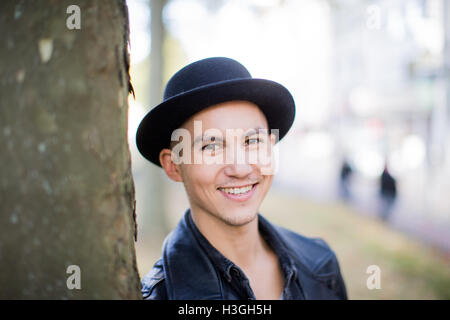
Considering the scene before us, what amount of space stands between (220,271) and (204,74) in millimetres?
1101

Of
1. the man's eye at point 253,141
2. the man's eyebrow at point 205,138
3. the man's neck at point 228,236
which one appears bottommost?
the man's neck at point 228,236

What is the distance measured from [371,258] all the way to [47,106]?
6.56 meters

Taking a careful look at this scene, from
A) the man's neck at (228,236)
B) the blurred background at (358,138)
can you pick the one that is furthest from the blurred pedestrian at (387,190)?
the man's neck at (228,236)

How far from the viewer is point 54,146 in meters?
1.00

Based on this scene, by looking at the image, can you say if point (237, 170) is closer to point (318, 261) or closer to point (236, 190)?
point (236, 190)

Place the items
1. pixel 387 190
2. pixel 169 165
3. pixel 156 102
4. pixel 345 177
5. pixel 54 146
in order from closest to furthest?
pixel 54 146 < pixel 169 165 < pixel 156 102 < pixel 387 190 < pixel 345 177

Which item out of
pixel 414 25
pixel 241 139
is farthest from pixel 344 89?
pixel 241 139

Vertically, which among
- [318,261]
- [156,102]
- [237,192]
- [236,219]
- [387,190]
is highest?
[156,102]

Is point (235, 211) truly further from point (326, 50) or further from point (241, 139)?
point (326, 50)

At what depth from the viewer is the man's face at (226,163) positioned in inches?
72.6

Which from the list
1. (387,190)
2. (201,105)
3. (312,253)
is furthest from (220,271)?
(387,190)

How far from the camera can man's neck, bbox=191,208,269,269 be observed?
6.49ft

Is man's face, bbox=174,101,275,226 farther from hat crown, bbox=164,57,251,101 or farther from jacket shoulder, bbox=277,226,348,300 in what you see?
jacket shoulder, bbox=277,226,348,300

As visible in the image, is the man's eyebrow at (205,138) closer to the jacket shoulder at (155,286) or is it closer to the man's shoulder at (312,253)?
the jacket shoulder at (155,286)
